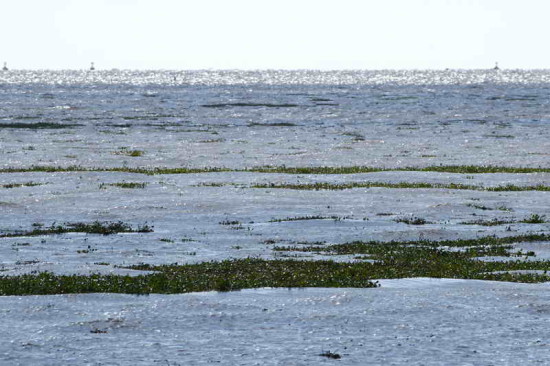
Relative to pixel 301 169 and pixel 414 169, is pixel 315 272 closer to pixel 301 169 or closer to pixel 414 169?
pixel 301 169

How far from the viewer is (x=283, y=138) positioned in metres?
84.1

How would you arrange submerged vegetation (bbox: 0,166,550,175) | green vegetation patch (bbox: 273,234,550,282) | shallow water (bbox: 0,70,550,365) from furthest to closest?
submerged vegetation (bbox: 0,166,550,175), green vegetation patch (bbox: 273,234,550,282), shallow water (bbox: 0,70,550,365)

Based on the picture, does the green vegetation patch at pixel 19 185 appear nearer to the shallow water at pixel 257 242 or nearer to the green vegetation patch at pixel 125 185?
the shallow water at pixel 257 242

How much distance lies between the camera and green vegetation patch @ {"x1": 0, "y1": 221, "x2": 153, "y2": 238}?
32.1 meters

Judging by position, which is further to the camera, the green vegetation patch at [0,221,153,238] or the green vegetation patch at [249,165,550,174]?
the green vegetation patch at [249,165,550,174]

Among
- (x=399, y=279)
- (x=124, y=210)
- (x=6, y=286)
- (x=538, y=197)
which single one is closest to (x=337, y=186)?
(x=538, y=197)

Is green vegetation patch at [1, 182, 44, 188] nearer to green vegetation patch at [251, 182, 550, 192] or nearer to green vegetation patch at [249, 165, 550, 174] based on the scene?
green vegetation patch at [251, 182, 550, 192]

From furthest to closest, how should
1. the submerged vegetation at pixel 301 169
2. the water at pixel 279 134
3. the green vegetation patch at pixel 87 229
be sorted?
the water at pixel 279 134
the submerged vegetation at pixel 301 169
the green vegetation patch at pixel 87 229

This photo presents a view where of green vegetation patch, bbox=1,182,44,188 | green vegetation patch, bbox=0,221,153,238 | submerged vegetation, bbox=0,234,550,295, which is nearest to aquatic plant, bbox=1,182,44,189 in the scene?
green vegetation patch, bbox=1,182,44,188

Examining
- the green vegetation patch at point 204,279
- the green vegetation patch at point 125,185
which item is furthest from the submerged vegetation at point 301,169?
the green vegetation patch at point 204,279

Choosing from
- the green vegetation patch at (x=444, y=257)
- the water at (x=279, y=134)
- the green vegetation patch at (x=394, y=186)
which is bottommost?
the water at (x=279, y=134)

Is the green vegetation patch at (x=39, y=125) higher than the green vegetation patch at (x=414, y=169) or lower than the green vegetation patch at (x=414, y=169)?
lower

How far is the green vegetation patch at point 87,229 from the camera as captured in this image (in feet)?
105

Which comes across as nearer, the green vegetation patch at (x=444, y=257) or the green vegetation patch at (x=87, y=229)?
the green vegetation patch at (x=444, y=257)
